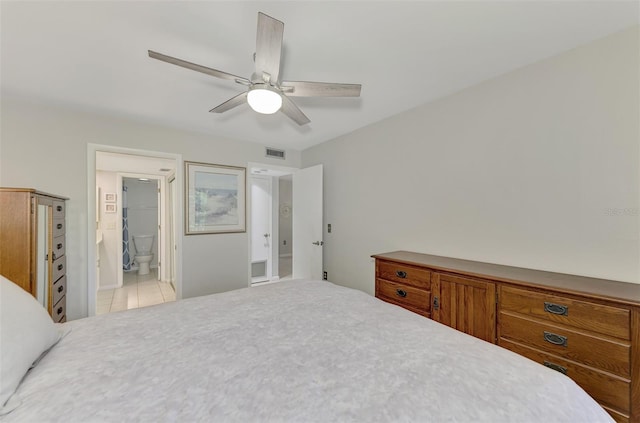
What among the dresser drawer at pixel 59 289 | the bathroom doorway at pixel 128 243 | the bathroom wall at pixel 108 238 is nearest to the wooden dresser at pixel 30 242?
the dresser drawer at pixel 59 289

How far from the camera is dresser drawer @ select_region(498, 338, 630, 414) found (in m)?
1.23

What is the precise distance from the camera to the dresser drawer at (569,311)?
4.05ft

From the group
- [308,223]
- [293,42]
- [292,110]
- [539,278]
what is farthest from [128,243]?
[539,278]

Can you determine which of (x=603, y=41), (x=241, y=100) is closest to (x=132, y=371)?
(x=241, y=100)

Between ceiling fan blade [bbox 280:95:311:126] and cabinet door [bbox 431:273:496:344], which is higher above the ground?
ceiling fan blade [bbox 280:95:311:126]

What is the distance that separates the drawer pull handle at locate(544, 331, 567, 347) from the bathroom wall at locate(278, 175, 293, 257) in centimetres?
589

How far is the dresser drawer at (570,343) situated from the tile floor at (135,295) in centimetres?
415

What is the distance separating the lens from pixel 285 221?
7.20m

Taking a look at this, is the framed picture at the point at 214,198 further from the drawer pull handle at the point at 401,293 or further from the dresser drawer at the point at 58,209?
the drawer pull handle at the point at 401,293

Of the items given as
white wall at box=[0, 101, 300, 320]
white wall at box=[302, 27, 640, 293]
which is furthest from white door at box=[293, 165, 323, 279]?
white wall at box=[0, 101, 300, 320]

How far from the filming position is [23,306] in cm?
90

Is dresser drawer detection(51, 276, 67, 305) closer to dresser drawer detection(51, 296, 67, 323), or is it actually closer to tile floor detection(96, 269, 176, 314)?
dresser drawer detection(51, 296, 67, 323)

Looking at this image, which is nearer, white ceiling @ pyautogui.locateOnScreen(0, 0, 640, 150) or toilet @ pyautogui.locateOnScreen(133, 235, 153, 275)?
white ceiling @ pyautogui.locateOnScreen(0, 0, 640, 150)

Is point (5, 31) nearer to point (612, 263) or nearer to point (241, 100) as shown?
point (241, 100)
